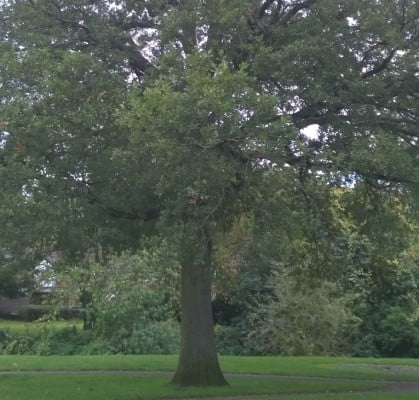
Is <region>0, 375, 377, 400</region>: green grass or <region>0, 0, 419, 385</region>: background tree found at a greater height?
<region>0, 0, 419, 385</region>: background tree

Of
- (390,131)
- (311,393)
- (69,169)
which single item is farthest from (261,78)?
(311,393)

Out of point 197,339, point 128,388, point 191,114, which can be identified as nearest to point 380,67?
point 191,114

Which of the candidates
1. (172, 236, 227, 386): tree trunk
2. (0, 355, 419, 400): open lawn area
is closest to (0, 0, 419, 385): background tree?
(172, 236, 227, 386): tree trunk

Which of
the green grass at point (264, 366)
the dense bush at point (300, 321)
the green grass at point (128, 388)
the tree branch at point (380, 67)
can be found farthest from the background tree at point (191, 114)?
the dense bush at point (300, 321)

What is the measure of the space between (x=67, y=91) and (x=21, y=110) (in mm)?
799

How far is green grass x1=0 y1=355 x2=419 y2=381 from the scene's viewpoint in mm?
18219

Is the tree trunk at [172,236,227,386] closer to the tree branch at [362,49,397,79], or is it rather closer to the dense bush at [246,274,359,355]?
the tree branch at [362,49,397,79]

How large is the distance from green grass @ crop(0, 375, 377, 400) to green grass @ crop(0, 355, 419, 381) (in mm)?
1756

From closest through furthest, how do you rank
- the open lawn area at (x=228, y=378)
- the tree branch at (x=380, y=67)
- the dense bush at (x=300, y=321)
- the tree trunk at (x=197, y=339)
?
the tree branch at (x=380, y=67) < the open lawn area at (x=228, y=378) < the tree trunk at (x=197, y=339) < the dense bush at (x=300, y=321)

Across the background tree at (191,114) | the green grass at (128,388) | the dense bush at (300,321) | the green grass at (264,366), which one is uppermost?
the background tree at (191,114)

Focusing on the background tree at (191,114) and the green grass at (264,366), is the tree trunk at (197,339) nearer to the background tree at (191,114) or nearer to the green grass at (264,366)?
the background tree at (191,114)

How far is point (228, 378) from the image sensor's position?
54.9 ft

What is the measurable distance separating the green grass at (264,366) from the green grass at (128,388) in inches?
69.1

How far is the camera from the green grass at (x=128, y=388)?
45.1ft
